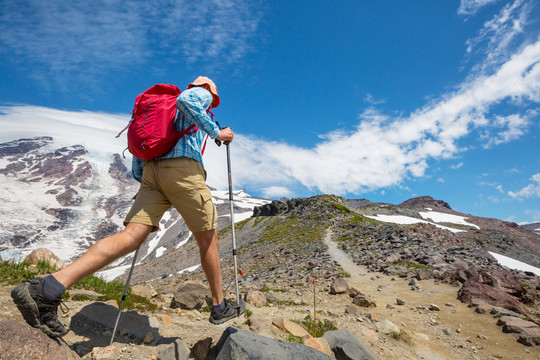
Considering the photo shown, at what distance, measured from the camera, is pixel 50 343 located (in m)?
3.02

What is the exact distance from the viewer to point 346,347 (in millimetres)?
5078

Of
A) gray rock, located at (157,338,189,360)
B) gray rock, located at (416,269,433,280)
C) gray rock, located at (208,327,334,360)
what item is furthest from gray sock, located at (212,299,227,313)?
gray rock, located at (416,269,433,280)

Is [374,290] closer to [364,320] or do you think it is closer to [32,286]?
[364,320]

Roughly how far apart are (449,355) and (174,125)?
7879 mm

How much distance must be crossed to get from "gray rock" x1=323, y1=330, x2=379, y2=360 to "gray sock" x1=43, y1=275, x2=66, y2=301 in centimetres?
436

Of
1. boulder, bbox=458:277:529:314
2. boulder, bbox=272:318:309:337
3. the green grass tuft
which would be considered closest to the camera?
boulder, bbox=272:318:309:337

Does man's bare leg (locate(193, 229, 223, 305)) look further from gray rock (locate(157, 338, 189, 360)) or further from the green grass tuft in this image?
the green grass tuft

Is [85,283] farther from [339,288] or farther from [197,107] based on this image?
[339,288]

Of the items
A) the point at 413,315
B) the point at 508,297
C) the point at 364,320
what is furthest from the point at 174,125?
the point at 508,297

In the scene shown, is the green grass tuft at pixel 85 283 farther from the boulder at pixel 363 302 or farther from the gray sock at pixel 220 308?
the boulder at pixel 363 302

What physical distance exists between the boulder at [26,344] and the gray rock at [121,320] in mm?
1208

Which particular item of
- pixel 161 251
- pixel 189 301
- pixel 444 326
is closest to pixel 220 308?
pixel 189 301

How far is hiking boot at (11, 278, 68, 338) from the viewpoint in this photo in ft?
9.22

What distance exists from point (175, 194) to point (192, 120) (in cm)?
97
